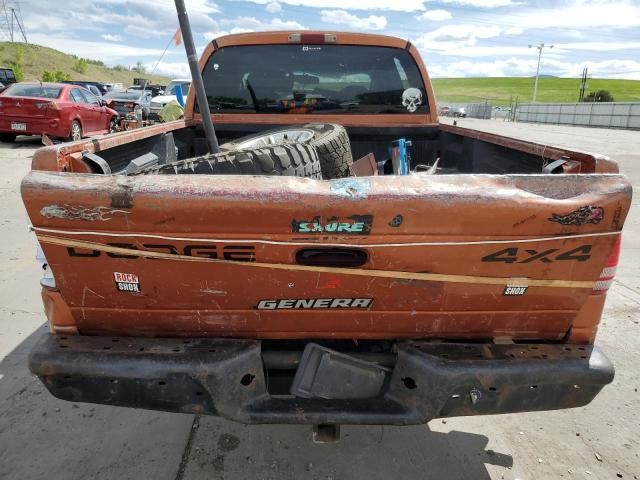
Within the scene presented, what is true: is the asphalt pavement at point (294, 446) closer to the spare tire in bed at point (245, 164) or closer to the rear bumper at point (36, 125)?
the spare tire in bed at point (245, 164)

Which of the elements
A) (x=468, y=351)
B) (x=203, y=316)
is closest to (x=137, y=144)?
(x=203, y=316)

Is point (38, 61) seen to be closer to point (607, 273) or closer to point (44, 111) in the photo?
point (44, 111)

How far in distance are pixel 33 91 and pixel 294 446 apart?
44.3 feet

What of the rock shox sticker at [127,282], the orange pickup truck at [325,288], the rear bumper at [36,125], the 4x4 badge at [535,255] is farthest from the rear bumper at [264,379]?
the rear bumper at [36,125]

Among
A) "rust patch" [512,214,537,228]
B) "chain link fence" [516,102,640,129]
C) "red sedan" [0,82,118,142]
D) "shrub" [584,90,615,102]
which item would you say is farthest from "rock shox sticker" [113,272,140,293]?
"shrub" [584,90,615,102]

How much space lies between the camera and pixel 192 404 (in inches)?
71.5

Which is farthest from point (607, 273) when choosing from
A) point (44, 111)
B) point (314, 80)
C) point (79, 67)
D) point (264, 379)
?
point (79, 67)

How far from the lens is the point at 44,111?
38.6 ft

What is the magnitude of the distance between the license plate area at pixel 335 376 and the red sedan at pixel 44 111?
1243cm

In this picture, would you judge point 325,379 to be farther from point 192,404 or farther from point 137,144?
point 137,144

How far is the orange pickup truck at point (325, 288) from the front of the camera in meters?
1.63

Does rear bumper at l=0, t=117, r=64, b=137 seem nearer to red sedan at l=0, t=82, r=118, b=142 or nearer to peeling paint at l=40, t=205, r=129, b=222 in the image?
red sedan at l=0, t=82, r=118, b=142

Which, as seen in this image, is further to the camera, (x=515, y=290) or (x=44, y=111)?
(x=44, y=111)

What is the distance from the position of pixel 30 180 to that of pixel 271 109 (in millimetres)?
2698
